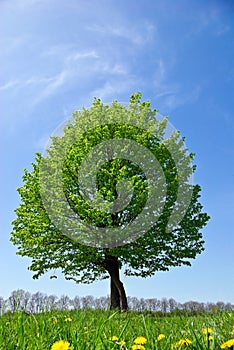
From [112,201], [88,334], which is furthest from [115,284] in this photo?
[88,334]

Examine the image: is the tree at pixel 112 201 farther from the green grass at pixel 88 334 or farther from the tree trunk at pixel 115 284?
the green grass at pixel 88 334

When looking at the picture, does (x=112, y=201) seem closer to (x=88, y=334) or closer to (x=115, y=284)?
(x=115, y=284)

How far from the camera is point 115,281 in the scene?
18406mm

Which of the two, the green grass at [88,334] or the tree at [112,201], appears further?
the tree at [112,201]

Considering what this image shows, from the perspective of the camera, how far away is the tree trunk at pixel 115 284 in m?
18.2

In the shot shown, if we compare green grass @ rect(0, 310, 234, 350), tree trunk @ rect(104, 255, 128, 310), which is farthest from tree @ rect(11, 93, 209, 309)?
green grass @ rect(0, 310, 234, 350)

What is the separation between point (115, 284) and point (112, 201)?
464 centimetres

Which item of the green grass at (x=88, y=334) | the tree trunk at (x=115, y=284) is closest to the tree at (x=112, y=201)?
the tree trunk at (x=115, y=284)

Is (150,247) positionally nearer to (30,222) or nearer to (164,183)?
(164,183)

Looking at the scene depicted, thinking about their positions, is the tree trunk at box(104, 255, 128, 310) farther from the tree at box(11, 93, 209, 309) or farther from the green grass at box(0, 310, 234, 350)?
the green grass at box(0, 310, 234, 350)

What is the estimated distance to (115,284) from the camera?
18.5 metres

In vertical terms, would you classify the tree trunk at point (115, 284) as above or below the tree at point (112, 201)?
below

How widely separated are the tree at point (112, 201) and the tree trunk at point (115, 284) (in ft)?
0.17

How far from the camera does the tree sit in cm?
1681
